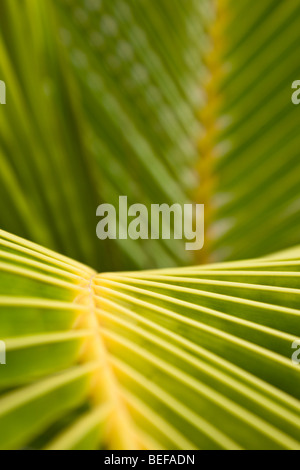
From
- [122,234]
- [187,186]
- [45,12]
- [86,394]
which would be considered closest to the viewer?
[86,394]

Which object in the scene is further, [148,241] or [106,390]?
[148,241]

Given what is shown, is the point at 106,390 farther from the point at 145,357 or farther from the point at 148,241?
the point at 148,241

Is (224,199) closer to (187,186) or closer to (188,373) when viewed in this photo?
(187,186)

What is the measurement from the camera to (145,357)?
0.27m

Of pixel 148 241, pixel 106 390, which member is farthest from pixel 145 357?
pixel 148 241

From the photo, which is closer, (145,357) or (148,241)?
(145,357)

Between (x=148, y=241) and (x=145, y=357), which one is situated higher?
(x=148, y=241)

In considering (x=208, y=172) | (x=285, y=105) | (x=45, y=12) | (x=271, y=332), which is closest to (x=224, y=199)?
(x=208, y=172)

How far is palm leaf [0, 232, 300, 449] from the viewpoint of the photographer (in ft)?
0.77

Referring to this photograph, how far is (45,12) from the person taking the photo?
0.55 meters

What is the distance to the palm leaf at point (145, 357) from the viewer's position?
0.23 m

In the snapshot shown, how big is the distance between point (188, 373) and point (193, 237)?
21.1 inches

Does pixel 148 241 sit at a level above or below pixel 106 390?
above

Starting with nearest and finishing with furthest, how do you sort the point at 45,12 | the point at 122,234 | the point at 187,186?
the point at 45,12
the point at 122,234
the point at 187,186
